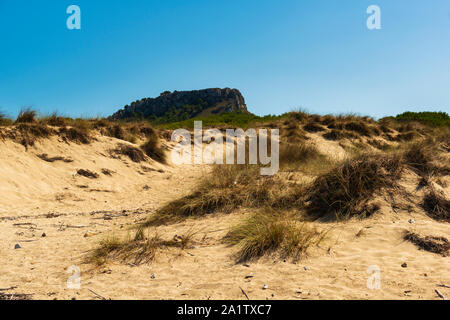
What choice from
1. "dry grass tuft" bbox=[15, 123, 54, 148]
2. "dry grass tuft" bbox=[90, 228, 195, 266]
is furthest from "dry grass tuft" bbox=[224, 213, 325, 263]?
"dry grass tuft" bbox=[15, 123, 54, 148]

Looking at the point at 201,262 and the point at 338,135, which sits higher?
the point at 338,135

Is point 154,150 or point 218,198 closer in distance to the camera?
point 218,198

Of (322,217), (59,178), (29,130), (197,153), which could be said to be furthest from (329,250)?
(197,153)

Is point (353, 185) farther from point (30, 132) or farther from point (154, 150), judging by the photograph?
point (30, 132)

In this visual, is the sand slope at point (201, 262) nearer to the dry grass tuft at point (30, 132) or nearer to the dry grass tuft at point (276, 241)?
the dry grass tuft at point (276, 241)

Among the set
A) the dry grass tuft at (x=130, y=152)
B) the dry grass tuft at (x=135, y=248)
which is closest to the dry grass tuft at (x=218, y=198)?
the dry grass tuft at (x=135, y=248)

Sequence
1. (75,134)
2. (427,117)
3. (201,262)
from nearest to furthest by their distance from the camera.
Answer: (201,262)
(75,134)
(427,117)

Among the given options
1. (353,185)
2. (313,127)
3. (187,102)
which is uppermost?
(187,102)

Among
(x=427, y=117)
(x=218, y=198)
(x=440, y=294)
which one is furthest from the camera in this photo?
(x=427, y=117)

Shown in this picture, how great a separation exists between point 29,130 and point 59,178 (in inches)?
86.8

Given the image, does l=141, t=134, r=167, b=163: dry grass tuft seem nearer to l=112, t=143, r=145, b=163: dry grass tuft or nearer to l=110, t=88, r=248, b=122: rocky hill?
l=112, t=143, r=145, b=163: dry grass tuft

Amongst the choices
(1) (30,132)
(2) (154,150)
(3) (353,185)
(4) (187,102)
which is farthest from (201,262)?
(4) (187,102)

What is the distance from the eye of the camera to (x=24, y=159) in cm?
822
